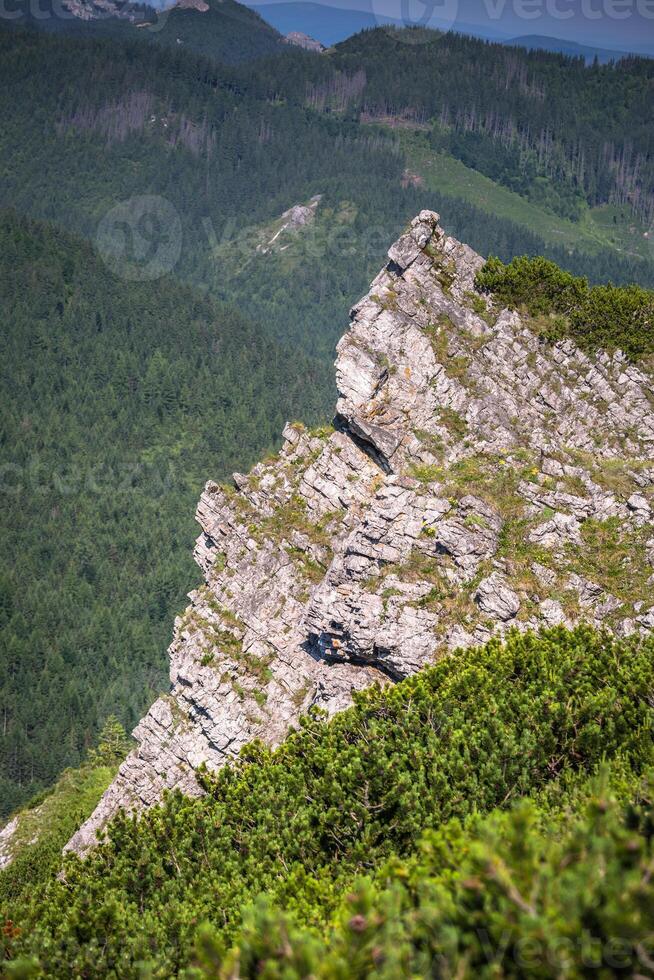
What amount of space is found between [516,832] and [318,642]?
2969 cm

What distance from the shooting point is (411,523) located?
4431 centimetres

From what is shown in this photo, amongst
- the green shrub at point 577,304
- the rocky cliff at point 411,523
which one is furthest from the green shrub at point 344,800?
the green shrub at point 577,304

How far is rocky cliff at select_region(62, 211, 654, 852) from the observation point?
4209cm

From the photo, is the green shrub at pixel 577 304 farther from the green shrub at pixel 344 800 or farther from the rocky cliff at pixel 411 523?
the green shrub at pixel 344 800

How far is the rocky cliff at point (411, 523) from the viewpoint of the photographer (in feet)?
138

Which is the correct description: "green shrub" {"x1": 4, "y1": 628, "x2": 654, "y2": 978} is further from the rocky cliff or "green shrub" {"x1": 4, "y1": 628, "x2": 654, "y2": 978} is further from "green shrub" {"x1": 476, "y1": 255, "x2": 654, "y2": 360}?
"green shrub" {"x1": 476, "y1": 255, "x2": 654, "y2": 360}

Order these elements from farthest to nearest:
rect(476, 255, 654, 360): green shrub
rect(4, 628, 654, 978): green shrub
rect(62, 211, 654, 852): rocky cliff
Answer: rect(476, 255, 654, 360): green shrub
rect(62, 211, 654, 852): rocky cliff
rect(4, 628, 654, 978): green shrub

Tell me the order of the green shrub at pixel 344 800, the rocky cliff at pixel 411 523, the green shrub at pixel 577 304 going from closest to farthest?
the green shrub at pixel 344 800
the rocky cliff at pixel 411 523
the green shrub at pixel 577 304

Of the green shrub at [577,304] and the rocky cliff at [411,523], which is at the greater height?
the green shrub at [577,304]

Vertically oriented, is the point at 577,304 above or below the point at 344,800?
above

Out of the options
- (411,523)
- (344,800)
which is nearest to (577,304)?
(411,523)

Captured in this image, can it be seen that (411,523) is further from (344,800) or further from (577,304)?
(577,304)

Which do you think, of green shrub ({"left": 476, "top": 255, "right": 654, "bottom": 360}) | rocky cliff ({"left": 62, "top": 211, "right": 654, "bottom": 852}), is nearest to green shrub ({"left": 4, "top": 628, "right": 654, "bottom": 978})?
rocky cliff ({"left": 62, "top": 211, "right": 654, "bottom": 852})

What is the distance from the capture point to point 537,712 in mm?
30016
